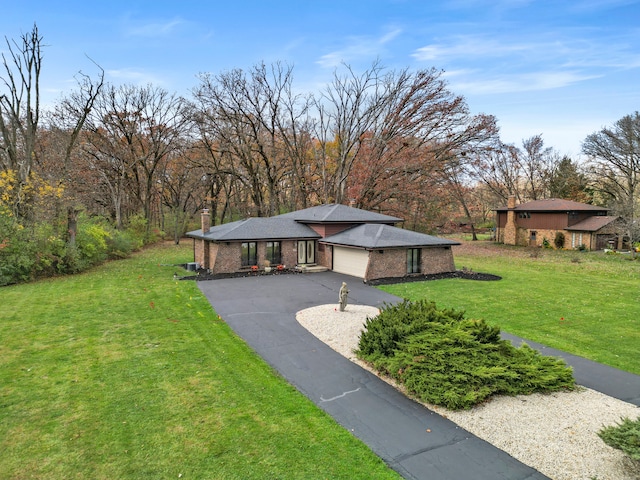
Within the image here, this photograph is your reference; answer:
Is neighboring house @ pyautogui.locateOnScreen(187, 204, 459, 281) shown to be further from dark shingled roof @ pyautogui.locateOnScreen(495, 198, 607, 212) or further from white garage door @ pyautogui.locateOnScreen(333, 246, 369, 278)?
dark shingled roof @ pyautogui.locateOnScreen(495, 198, 607, 212)

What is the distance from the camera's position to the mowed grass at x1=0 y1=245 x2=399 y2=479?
491 cm

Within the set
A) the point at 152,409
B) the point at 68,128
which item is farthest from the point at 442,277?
the point at 68,128

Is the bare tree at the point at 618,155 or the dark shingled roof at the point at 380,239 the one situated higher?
the bare tree at the point at 618,155

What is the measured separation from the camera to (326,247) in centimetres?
2184

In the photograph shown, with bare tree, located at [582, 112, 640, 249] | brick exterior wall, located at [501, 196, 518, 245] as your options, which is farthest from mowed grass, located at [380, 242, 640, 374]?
bare tree, located at [582, 112, 640, 249]

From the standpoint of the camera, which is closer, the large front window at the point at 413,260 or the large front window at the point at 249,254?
the large front window at the point at 413,260

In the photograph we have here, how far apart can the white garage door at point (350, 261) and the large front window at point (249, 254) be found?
14.8 feet

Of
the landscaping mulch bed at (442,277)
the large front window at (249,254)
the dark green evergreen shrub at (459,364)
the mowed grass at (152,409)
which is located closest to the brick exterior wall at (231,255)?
the large front window at (249,254)

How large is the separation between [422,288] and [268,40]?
49.5 ft

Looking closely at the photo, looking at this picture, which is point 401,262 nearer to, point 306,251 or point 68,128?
point 306,251

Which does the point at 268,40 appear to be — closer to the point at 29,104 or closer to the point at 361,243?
the point at 361,243

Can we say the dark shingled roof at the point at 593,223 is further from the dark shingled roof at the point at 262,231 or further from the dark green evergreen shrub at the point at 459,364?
the dark green evergreen shrub at the point at 459,364

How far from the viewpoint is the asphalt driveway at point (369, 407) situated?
4930 millimetres

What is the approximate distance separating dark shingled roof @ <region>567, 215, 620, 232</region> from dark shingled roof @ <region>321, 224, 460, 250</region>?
18005mm
